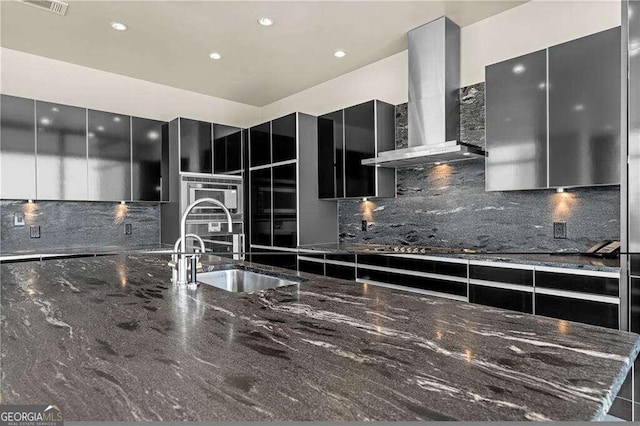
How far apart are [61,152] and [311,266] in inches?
110

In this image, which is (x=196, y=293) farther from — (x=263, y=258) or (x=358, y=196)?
(x=263, y=258)

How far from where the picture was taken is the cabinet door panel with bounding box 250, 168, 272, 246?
14.5 feet

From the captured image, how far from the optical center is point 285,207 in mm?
4180

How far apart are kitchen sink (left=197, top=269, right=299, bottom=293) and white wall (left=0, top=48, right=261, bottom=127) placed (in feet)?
11.0

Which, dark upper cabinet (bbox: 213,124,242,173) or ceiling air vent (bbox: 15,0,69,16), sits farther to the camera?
dark upper cabinet (bbox: 213,124,242,173)

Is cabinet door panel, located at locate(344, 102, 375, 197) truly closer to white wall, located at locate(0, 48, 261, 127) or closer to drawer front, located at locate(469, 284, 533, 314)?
drawer front, located at locate(469, 284, 533, 314)

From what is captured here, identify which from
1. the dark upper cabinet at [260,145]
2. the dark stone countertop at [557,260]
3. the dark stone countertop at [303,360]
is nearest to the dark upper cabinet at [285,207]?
the dark upper cabinet at [260,145]

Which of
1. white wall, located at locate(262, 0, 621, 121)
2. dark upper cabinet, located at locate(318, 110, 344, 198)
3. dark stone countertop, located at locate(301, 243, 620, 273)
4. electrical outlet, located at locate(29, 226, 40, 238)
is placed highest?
white wall, located at locate(262, 0, 621, 121)

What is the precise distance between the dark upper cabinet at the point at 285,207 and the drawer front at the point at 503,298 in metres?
1.98

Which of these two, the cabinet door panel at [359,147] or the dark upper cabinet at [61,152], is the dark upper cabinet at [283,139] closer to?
the cabinet door panel at [359,147]

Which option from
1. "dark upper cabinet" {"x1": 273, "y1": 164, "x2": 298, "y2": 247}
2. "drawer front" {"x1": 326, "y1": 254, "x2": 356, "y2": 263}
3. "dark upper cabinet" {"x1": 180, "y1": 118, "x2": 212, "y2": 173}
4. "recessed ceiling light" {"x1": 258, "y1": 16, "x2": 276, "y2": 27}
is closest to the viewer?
"recessed ceiling light" {"x1": 258, "y1": 16, "x2": 276, "y2": 27}

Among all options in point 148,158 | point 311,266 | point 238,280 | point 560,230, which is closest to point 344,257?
point 311,266

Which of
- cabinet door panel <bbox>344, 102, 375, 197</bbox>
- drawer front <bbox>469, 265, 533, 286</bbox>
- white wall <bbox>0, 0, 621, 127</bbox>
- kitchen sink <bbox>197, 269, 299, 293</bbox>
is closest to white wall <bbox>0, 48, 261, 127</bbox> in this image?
white wall <bbox>0, 0, 621, 127</bbox>

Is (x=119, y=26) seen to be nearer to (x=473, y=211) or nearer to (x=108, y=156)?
(x=108, y=156)
